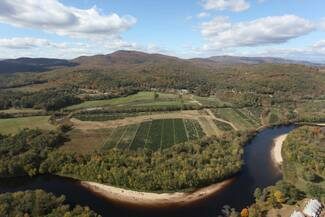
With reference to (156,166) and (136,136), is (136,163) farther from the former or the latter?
(136,136)

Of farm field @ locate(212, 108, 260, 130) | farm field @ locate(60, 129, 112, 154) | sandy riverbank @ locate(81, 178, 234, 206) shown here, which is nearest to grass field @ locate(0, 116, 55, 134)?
farm field @ locate(60, 129, 112, 154)

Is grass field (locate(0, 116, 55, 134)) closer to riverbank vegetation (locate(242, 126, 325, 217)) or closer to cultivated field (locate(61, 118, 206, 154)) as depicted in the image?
cultivated field (locate(61, 118, 206, 154))

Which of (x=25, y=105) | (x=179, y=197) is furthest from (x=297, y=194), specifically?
(x=25, y=105)

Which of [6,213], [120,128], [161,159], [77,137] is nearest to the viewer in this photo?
[6,213]

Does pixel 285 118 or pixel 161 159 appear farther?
pixel 285 118

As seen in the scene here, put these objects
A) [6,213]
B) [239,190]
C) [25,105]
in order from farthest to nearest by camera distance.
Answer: [25,105] < [239,190] < [6,213]

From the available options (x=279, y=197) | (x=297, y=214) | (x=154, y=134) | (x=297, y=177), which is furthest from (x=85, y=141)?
(x=297, y=214)

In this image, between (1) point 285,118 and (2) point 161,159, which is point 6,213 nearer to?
(2) point 161,159

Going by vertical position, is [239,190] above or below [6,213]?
below
